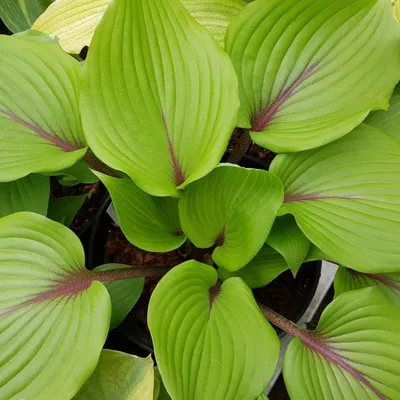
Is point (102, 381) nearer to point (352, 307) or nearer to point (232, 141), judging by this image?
point (352, 307)

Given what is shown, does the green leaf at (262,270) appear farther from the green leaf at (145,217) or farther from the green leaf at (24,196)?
the green leaf at (24,196)

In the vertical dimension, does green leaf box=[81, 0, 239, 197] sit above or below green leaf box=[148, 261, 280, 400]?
above

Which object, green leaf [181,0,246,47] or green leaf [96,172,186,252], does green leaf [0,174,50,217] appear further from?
green leaf [181,0,246,47]

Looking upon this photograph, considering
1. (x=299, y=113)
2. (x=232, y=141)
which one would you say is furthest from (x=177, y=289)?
(x=232, y=141)

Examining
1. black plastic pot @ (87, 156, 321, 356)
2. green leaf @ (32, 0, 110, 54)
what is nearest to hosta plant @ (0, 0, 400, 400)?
black plastic pot @ (87, 156, 321, 356)

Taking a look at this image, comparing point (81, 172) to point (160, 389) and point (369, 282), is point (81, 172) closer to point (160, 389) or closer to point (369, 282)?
point (160, 389)
